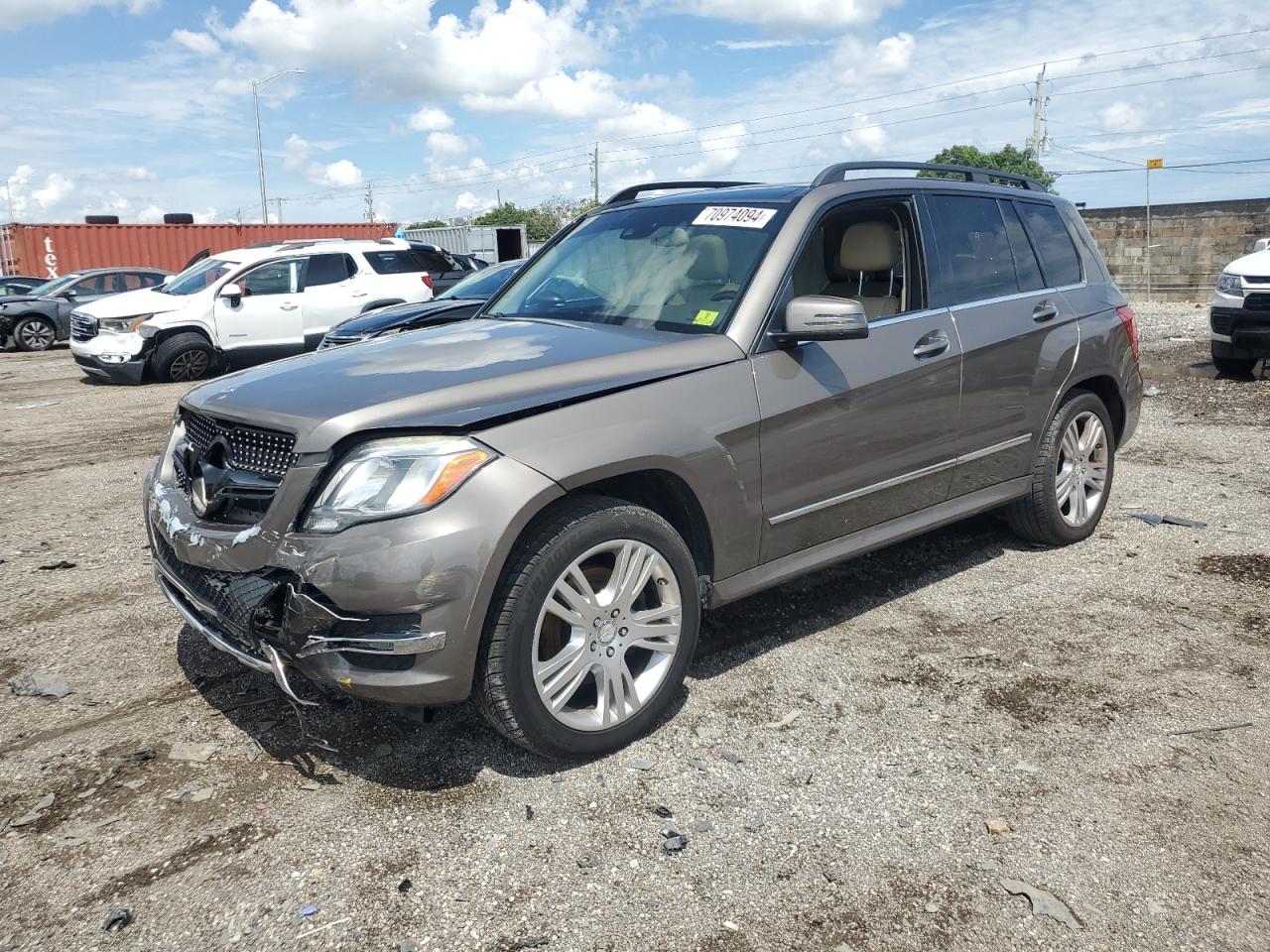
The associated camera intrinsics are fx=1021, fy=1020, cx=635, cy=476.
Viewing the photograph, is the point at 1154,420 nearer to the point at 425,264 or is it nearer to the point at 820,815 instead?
the point at 820,815

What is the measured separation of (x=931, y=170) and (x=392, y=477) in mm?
3029

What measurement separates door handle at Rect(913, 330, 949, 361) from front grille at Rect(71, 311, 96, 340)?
13025 millimetres

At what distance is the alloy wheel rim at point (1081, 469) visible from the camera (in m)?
5.23

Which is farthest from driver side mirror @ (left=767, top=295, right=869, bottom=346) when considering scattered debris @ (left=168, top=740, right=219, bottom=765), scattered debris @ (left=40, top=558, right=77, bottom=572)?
scattered debris @ (left=40, top=558, right=77, bottom=572)

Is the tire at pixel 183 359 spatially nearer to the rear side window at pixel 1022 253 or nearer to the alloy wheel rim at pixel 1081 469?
the rear side window at pixel 1022 253

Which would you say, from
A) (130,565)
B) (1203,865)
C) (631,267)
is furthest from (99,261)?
(1203,865)

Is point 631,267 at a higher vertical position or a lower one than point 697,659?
higher

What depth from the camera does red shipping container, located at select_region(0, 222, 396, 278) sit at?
2919cm

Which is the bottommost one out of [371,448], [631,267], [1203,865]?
[1203,865]

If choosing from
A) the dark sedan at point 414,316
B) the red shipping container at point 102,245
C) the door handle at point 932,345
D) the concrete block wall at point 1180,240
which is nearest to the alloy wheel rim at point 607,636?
the door handle at point 932,345

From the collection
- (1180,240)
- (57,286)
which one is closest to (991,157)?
(1180,240)

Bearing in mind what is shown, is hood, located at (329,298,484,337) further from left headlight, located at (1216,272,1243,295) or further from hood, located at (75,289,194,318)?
left headlight, located at (1216,272,1243,295)

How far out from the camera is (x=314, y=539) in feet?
9.43

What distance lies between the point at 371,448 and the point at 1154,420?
27.3 ft
